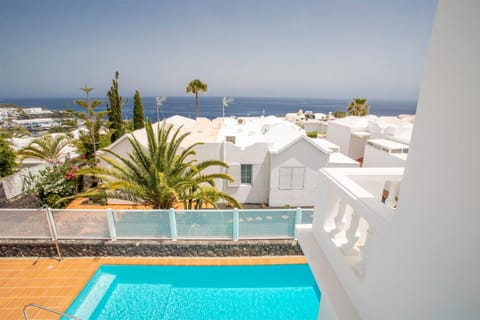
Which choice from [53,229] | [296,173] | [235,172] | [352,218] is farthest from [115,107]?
[352,218]

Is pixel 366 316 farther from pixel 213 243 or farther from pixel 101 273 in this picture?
pixel 101 273

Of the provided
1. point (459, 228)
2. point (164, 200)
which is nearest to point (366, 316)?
point (459, 228)

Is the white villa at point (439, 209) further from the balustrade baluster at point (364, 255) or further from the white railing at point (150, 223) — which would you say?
the white railing at point (150, 223)

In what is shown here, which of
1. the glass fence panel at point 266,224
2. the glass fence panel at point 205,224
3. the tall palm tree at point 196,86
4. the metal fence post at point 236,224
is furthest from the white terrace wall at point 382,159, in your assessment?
the tall palm tree at point 196,86

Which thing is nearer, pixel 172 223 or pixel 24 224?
pixel 24 224

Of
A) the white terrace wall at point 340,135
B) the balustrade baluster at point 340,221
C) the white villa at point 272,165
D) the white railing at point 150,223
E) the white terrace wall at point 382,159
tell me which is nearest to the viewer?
the balustrade baluster at point 340,221

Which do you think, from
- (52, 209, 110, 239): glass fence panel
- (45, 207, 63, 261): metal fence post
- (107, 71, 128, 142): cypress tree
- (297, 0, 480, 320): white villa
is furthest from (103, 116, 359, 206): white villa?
(297, 0, 480, 320): white villa

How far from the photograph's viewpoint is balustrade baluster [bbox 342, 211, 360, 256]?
282cm

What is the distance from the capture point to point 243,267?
9.62 meters

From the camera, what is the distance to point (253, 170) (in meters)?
15.6

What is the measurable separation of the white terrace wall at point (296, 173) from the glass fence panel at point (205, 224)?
6244mm

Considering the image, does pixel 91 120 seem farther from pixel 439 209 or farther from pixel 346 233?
pixel 439 209

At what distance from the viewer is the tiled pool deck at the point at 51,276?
7.74 metres

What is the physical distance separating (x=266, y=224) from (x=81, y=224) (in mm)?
7854
